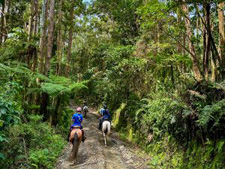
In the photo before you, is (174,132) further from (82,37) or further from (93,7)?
(82,37)

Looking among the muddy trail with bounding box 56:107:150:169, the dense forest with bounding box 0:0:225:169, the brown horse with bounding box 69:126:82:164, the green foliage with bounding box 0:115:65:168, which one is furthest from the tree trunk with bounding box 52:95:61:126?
the brown horse with bounding box 69:126:82:164

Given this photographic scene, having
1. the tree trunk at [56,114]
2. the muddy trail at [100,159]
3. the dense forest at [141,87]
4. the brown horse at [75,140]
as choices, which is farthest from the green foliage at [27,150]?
the tree trunk at [56,114]

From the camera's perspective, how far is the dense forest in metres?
6.66

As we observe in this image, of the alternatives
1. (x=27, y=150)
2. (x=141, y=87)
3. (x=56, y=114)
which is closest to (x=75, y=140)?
(x=27, y=150)

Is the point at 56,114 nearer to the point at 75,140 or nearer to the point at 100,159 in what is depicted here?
the point at 75,140

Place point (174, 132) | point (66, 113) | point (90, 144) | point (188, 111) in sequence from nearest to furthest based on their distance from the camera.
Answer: point (188, 111)
point (174, 132)
point (90, 144)
point (66, 113)

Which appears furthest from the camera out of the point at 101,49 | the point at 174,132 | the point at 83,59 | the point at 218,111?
the point at 83,59

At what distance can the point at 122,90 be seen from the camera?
17375 mm

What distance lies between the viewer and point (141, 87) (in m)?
15.6

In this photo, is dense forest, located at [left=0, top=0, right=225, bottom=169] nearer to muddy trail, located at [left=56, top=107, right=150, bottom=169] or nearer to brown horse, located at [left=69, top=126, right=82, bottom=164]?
muddy trail, located at [left=56, top=107, right=150, bottom=169]

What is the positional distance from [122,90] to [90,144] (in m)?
7.37

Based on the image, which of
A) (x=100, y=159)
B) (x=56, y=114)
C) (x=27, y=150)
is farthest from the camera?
(x=56, y=114)

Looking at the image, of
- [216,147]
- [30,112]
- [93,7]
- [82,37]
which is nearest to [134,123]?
[30,112]

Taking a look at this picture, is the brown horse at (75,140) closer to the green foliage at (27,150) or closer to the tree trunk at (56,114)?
the green foliage at (27,150)
